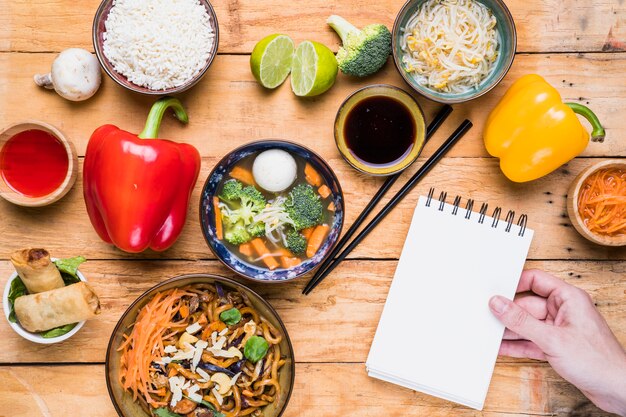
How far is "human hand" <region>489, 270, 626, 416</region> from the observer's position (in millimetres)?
2086

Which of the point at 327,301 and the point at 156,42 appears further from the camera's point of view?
the point at 327,301

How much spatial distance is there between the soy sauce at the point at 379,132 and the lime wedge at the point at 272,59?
307mm

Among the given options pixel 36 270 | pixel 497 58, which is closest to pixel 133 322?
pixel 36 270

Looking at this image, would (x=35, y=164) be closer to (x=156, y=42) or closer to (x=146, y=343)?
(x=156, y=42)

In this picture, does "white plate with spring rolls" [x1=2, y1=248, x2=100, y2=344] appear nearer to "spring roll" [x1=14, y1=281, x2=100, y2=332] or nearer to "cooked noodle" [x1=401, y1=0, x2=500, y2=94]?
"spring roll" [x1=14, y1=281, x2=100, y2=332]

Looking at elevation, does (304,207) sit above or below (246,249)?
above

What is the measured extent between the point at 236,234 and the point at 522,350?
1202mm

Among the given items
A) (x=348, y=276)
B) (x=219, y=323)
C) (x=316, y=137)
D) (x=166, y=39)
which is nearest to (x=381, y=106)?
(x=316, y=137)

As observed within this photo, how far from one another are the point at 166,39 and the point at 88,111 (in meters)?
0.47

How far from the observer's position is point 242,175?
2.23 metres

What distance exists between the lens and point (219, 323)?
7.18 feet

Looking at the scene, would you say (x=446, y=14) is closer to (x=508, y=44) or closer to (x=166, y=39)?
(x=508, y=44)

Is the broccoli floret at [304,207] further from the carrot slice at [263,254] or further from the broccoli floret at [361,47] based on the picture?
the broccoli floret at [361,47]

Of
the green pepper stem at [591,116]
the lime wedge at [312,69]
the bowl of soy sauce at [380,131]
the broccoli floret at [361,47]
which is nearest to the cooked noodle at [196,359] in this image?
the bowl of soy sauce at [380,131]
